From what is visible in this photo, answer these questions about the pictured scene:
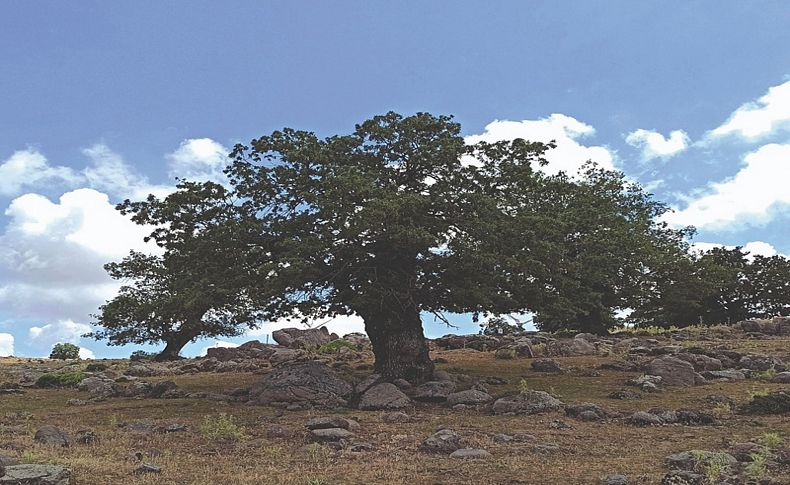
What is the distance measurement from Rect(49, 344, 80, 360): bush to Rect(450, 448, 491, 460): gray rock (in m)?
60.9

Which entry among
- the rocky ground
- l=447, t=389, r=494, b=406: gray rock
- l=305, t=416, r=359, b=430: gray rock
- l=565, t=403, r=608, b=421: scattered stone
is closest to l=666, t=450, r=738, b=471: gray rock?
the rocky ground

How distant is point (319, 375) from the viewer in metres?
22.6

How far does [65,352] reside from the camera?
2527 inches

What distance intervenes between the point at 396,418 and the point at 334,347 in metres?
23.3

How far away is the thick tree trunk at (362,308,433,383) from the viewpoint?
23.4 m

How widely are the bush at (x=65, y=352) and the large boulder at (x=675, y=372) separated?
5769 cm

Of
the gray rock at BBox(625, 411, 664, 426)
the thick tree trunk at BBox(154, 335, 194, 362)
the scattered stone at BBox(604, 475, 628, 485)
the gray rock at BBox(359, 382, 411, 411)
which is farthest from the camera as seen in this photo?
the thick tree trunk at BBox(154, 335, 194, 362)

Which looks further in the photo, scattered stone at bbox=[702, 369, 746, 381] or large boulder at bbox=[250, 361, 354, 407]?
scattered stone at bbox=[702, 369, 746, 381]

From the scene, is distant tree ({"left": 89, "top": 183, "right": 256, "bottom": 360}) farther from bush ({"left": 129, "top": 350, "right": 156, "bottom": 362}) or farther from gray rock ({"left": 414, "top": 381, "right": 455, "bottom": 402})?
bush ({"left": 129, "top": 350, "right": 156, "bottom": 362})

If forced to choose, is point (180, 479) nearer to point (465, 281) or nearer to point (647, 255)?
point (465, 281)

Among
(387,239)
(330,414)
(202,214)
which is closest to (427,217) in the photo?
(387,239)

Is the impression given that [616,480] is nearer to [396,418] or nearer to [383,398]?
[396,418]

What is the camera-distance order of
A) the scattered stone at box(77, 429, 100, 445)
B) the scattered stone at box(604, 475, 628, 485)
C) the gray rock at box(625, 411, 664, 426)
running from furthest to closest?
1. the gray rock at box(625, 411, 664, 426)
2. the scattered stone at box(77, 429, 100, 445)
3. the scattered stone at box(604, 475, 628, 485)

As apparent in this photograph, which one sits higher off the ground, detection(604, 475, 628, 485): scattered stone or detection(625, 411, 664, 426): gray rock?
detection(625, 411, 664, 426): gray rock
